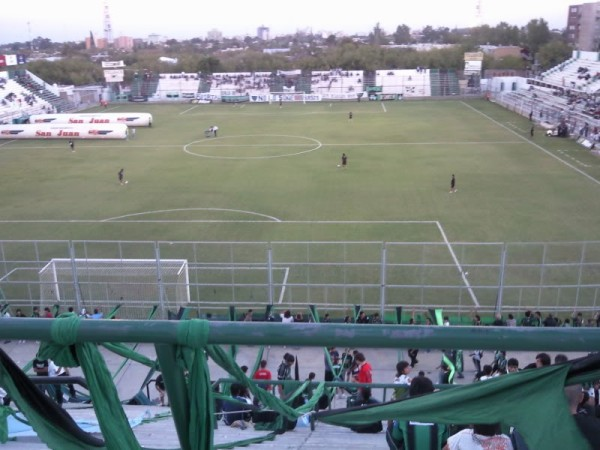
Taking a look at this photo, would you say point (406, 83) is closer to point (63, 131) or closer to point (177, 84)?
point (177, 84)

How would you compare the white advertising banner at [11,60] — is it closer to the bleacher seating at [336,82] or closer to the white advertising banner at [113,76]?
the white advertising banner at [113,76]

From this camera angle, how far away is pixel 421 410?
1.91 metres

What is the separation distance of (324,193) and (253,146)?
13.6m

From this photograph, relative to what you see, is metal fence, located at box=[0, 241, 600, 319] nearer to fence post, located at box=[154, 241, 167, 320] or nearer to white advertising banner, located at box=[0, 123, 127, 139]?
fence post, located at box=[154, 241, 167, 320]

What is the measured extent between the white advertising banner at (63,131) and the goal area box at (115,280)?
30.3 m

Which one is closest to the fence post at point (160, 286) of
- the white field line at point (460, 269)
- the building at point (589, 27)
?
the white field line at point (460, 269)

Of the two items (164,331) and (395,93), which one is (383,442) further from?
(395,93)

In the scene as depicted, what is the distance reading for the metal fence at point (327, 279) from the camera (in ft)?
49.5

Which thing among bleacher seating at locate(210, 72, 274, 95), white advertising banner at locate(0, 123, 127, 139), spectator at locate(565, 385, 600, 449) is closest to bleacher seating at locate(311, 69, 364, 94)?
bleacher seating at locate(210, 72, 274, 95)

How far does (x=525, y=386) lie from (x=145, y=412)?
2926mm

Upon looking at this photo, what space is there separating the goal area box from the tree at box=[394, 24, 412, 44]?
16935 cm

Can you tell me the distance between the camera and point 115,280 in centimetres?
1602

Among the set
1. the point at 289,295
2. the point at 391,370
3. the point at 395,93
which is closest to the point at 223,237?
the point at 289,295

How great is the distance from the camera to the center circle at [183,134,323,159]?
37.2m
